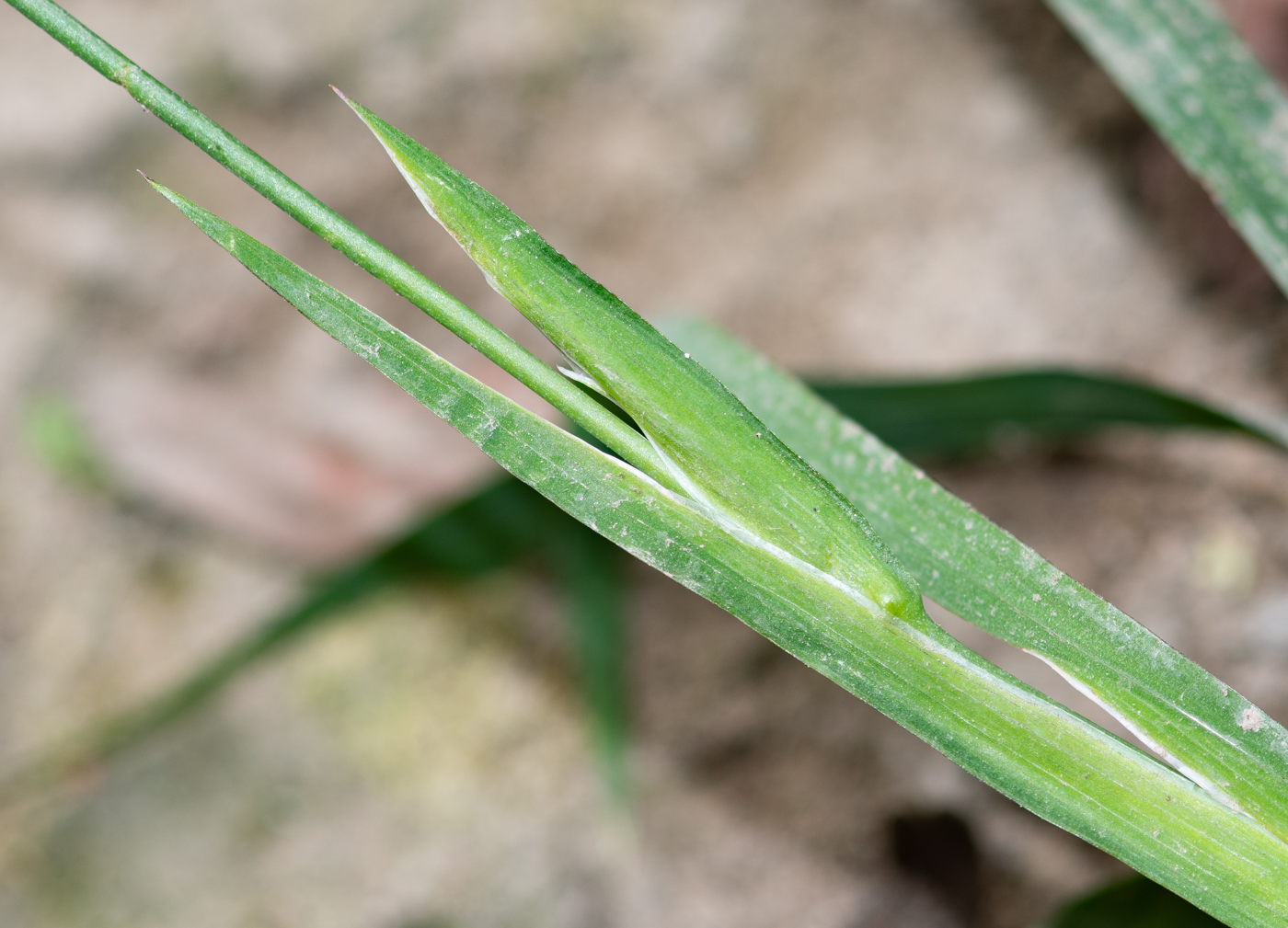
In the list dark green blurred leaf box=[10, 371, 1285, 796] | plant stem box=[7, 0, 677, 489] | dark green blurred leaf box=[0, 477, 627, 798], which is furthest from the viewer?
A: dark green blurred leaf box=[0, 477, 627, 798]

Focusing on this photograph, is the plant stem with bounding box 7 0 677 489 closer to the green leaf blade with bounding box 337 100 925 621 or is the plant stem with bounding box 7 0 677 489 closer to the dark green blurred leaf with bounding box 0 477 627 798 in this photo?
the green leaf blade with bounding box 337 100 925 621

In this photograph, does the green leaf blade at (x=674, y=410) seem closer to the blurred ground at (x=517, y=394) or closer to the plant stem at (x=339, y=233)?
the plant stem at (x=339, y=233)

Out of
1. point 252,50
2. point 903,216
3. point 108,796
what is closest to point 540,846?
point 108,796

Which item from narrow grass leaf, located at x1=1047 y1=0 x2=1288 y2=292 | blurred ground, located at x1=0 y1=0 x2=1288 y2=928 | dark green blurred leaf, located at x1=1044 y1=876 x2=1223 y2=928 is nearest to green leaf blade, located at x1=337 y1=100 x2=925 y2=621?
dark green blurred leaf, located at x1=1044 y1=876 x2=1223 y2=928

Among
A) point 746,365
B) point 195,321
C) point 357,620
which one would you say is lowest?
point 357,620

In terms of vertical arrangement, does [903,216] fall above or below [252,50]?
below

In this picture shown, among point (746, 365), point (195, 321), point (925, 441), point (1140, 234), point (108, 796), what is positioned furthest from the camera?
point (195, 321)

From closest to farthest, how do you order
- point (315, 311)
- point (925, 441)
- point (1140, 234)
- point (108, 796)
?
point (315, 311) < point (925, 441) < point (1140, 234) < point (108, 796)

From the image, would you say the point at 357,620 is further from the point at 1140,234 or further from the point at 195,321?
the point at 1140,234
